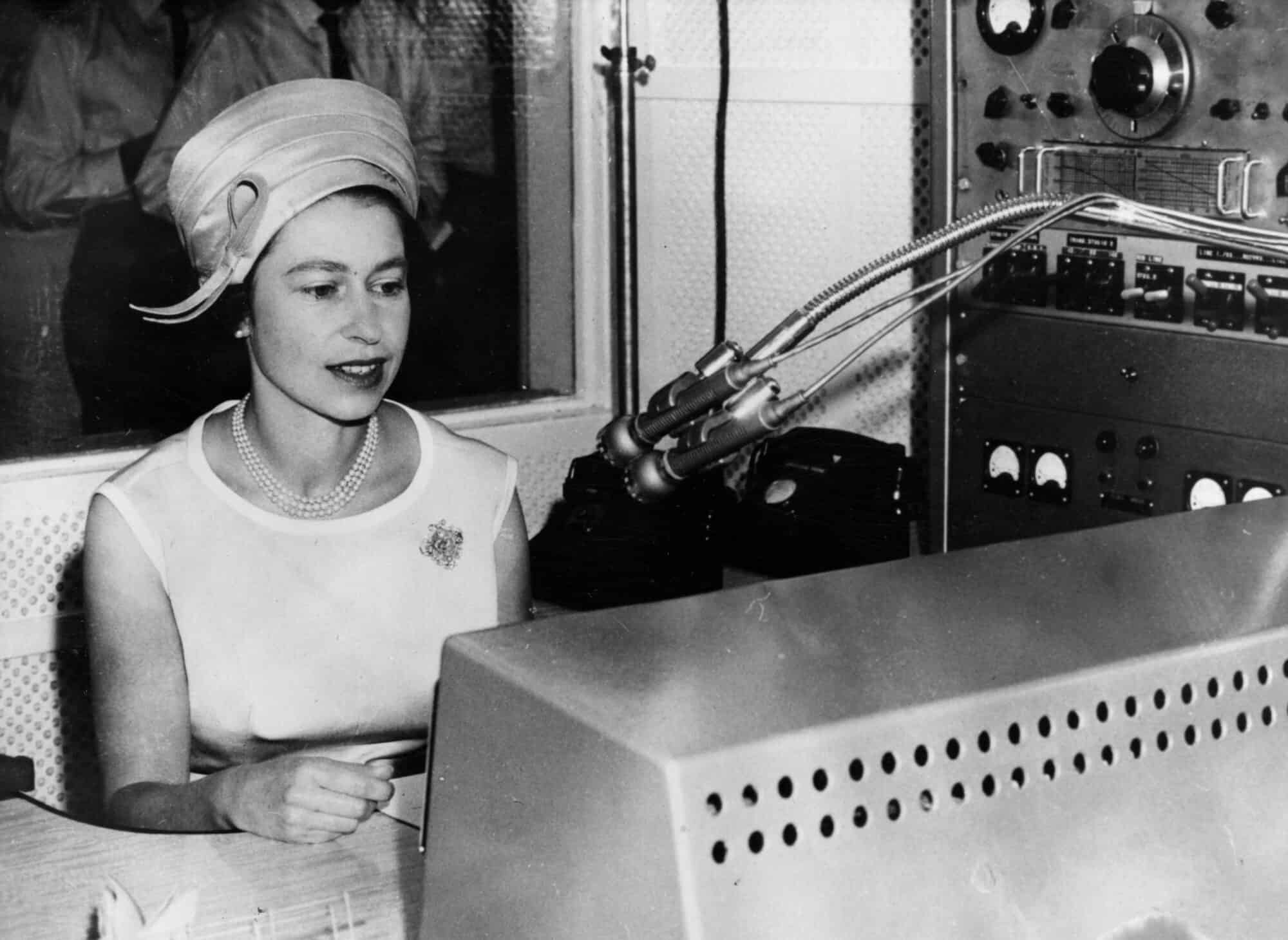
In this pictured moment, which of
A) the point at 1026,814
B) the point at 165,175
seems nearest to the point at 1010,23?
the point at 1026,814

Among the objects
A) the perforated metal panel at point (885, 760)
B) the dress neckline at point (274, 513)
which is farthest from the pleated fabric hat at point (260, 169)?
the perforated metal panel at point (885, 760)

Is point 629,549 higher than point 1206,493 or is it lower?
lower

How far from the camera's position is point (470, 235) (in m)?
3.07

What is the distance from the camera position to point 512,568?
6.49 ft

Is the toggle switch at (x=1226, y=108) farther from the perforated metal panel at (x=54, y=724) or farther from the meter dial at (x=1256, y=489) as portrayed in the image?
the perforated metal panel at (x=54, y=724)

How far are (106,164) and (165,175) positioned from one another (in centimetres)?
11

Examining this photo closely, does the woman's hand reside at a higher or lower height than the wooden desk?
higher

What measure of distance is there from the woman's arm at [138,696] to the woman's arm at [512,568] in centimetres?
41

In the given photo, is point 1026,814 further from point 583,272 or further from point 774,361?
point 583,272

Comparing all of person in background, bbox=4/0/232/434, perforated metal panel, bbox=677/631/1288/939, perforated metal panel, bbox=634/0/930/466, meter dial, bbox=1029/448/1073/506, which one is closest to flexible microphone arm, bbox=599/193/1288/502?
perforated metal panel, bbox=677/631/1288/939

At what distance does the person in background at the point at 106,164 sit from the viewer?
2.82m

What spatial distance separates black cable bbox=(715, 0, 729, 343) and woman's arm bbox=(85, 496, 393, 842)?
49.2 inches

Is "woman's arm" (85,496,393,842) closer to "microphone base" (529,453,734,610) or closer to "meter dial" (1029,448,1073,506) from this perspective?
"microphone base" (529,453,734,610)

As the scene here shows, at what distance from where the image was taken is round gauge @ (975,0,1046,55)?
1.98 m
